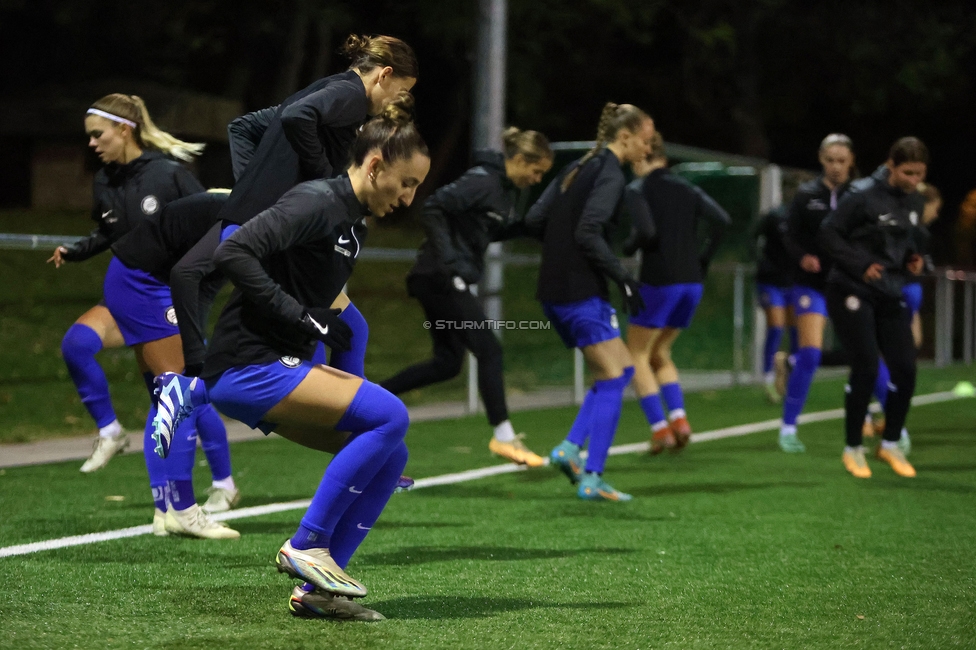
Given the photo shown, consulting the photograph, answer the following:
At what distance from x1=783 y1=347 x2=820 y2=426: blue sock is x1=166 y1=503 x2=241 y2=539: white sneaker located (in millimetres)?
5057

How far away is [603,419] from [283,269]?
3.35 meters

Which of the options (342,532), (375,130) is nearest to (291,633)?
(342,532)

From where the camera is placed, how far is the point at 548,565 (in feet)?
19.0

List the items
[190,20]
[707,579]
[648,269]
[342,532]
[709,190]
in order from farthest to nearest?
[190,20] < [709,190] < [648,269] < [707,579] < [342,532]

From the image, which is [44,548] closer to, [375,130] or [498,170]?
[375,130]

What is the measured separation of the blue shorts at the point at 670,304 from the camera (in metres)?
10.1

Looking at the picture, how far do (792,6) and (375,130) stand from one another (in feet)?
82.3

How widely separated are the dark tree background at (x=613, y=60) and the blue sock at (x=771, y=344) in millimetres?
7567

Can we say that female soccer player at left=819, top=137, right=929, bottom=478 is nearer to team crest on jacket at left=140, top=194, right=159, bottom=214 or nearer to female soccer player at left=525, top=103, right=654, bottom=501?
female soccer player at left=525, top=103, right=654, bottom=501

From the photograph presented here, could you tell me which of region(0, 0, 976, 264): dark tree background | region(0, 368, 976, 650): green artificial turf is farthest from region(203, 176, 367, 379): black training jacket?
region(0, 0, 976, 264): dark tree background

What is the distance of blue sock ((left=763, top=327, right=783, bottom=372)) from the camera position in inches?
567

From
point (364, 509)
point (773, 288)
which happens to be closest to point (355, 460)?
point (364, 509)

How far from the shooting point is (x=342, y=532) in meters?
4.75

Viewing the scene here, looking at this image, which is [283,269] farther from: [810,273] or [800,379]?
[810,273]
